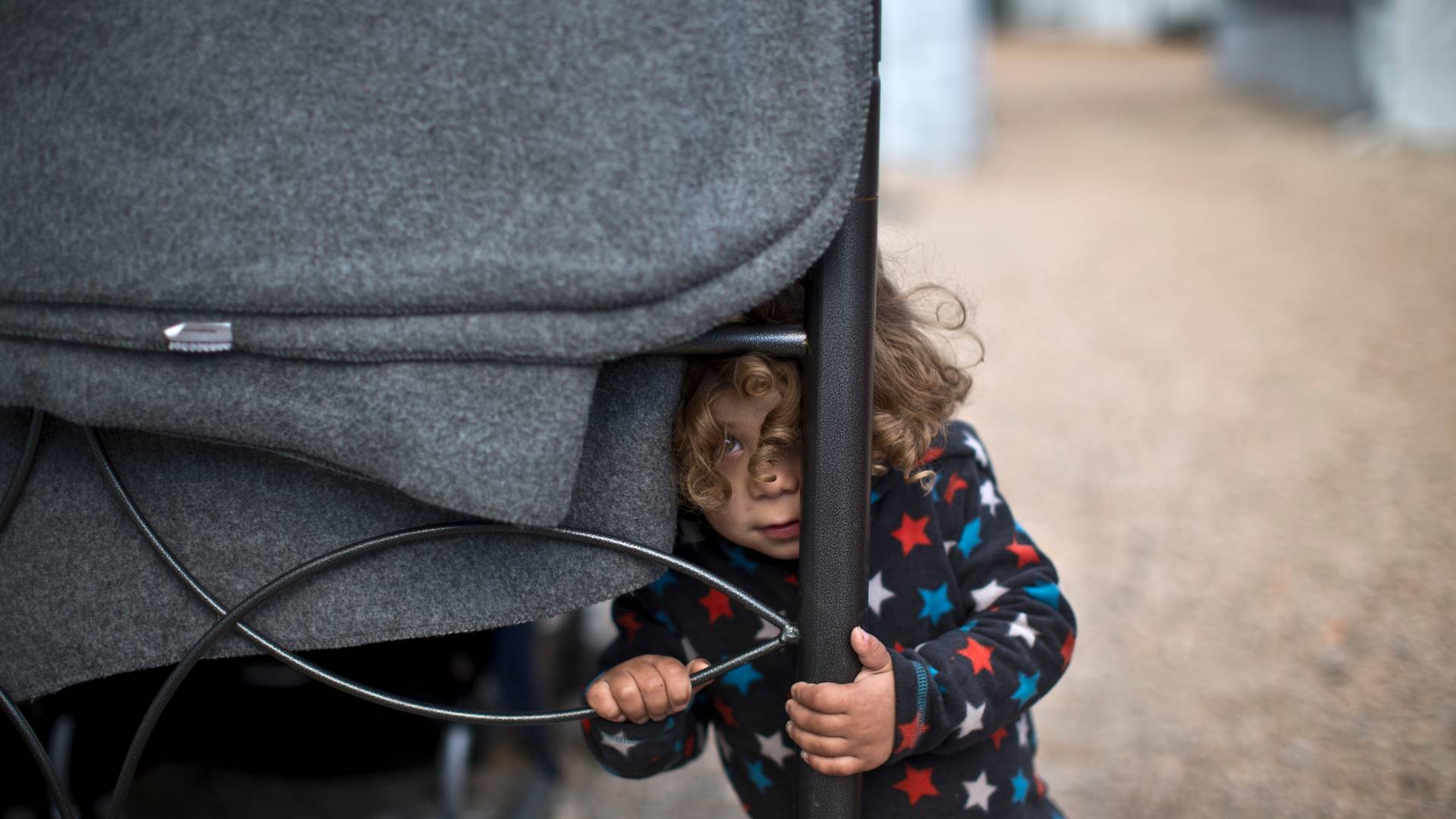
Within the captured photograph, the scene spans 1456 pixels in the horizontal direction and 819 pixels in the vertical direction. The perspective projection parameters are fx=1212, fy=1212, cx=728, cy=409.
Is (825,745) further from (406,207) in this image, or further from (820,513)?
(406,207)

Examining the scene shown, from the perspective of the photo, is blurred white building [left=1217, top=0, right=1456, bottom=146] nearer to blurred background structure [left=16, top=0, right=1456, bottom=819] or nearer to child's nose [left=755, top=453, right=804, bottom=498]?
blurred background structure [left=16, top=0, right=1456, bottom=819]

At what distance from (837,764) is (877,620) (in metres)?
0.21

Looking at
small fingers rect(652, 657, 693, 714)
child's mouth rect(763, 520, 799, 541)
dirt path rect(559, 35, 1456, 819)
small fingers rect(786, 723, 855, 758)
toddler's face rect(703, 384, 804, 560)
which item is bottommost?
dirt path rect(559, 35, 1456, 819)

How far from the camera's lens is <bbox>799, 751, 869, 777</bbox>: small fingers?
94 cm

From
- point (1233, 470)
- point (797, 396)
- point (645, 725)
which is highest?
point (797, 396)

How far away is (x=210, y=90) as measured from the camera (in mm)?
804

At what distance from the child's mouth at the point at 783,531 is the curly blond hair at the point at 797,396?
58mm

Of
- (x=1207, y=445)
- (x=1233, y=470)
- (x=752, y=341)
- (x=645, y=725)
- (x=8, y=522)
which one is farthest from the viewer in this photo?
(x=1207, y=445)

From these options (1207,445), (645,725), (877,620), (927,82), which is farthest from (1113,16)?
(645,725)

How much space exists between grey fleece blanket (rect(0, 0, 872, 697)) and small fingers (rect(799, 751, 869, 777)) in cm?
30

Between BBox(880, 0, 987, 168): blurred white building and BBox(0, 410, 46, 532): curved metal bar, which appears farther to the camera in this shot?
BBox(880, 0, 987, 168): blurred white building

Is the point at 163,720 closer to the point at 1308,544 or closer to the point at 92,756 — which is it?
the point at 92,756

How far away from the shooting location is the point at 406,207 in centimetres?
77

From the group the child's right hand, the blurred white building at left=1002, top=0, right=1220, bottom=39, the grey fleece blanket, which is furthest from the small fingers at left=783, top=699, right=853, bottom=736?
the blurred white building at left=1002, top=0, right=1220, bottom=39
